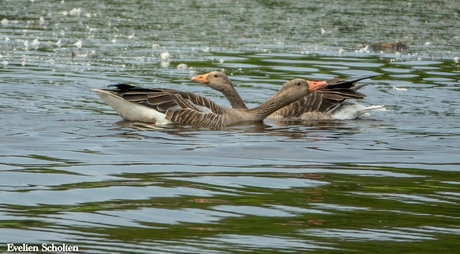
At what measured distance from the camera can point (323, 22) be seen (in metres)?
30.4

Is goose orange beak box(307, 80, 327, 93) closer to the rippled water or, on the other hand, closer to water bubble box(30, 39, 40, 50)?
the rippled water

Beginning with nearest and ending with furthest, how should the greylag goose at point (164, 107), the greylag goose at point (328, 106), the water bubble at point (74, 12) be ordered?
the greylag goose at point (164, 107) → the greylag goose at point (328, 106) → the water bubble at point (74, 12)

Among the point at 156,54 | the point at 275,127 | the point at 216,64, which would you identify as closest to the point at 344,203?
the point at 275,127

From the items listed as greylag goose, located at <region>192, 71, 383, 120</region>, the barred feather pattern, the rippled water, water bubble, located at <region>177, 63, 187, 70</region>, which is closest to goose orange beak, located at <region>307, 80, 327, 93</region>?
the rippled water

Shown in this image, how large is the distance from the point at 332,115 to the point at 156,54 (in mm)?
7767

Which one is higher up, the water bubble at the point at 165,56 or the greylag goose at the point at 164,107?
the water bubble at the point at 165,56

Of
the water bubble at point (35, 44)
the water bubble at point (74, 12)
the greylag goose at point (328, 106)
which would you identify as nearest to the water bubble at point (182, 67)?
the water bubble at point (35, 44)

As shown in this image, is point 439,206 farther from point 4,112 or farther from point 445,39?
point 445,39

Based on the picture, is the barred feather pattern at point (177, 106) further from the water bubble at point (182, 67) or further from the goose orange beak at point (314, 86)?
the water bubble at point (182, 67)

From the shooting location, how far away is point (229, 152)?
12.1 m

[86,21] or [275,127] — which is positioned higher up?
[86,21]

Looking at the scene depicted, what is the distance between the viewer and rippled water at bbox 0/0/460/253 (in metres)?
7.54

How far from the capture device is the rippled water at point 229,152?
7543 mm

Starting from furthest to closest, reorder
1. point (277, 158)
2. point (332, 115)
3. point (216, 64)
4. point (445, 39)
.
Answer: point (445, 39), point (216, 64), point (332, 115), point (277, 158)
